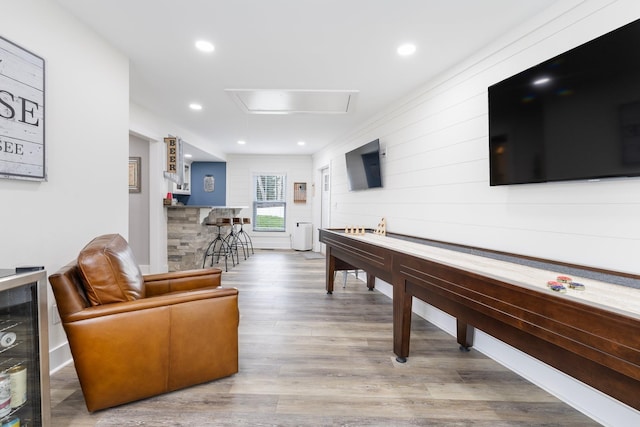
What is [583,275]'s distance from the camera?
5.26 ft

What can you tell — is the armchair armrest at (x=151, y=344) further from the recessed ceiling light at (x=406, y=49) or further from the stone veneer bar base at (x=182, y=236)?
the stone veneer bar base at (x=182, y=236)

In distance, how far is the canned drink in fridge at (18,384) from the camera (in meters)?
1.29

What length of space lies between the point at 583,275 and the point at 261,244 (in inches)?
273

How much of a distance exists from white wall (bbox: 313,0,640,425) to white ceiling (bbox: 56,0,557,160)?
0.73ft

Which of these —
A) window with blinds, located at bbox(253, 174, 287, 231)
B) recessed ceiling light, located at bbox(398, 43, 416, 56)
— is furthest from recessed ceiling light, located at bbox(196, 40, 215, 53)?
window with blinds, located at bbox(253, 174, 287, 231)

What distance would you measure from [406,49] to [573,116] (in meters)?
1.36

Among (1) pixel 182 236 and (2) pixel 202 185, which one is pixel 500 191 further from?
(2) pixel 202 185

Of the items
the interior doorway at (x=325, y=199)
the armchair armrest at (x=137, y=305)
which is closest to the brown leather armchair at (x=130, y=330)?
the armchair armrest at (x=137, y=305)

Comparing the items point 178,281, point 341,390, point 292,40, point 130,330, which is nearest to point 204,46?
point 292,40

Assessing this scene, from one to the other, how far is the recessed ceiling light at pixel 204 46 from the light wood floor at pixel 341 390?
248 cm

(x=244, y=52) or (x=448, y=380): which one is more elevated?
(x=244, y=52)

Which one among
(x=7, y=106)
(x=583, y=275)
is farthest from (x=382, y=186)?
(x=7, y=106)

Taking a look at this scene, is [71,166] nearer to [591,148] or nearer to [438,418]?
[438,418]

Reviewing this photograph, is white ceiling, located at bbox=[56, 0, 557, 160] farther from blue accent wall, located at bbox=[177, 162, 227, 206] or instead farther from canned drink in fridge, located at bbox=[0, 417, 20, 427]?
blue accent wall, located at bbox=[177, 162, 227, 206]
